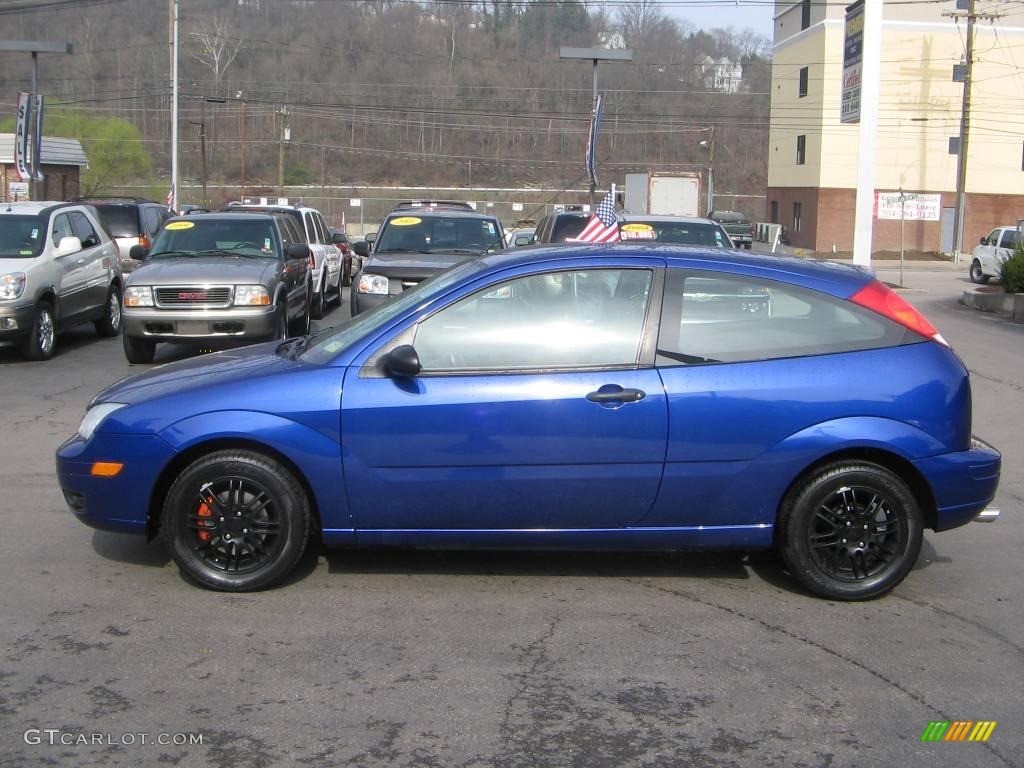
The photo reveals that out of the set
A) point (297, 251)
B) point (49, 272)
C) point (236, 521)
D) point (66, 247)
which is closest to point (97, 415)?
point (236, 521)

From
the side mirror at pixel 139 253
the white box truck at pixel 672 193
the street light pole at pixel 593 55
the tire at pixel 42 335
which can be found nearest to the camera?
the tire at pixel 42 335

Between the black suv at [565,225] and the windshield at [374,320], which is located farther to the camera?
the black suv at [565,225]

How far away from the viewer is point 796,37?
5712 cm

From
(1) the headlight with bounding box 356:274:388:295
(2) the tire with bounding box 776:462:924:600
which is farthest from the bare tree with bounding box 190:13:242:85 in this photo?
(2) the tire with bounding box 776:462:924:600

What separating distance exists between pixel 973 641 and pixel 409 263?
968 cm

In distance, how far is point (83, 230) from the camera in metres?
15.0

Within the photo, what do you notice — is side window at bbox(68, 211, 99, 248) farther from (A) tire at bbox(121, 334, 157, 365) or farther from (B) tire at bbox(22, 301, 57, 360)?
(A) tire at bbox(121, 334, 157, 365)

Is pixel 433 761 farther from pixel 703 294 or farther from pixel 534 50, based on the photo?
pixel 534 50

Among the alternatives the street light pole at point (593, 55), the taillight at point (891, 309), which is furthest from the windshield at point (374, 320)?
the street light pole at point (593, 55)

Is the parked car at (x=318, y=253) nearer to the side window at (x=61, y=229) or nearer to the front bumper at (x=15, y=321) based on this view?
the side window at (x=61, y=229)

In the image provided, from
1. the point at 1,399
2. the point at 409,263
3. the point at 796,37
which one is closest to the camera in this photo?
the point at 1,399

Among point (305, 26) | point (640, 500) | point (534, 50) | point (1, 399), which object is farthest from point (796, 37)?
point (640, 500)

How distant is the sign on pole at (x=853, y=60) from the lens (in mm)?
19375

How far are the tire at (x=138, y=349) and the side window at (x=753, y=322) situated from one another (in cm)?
904
